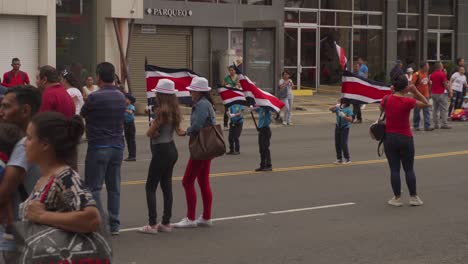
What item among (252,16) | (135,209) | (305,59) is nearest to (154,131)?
(135,209)

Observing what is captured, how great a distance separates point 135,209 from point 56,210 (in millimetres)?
7015

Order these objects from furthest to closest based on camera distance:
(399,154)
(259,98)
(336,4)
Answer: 1. (336,4)
2. (259,98)
3. (399,154)

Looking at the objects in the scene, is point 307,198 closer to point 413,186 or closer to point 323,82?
point 413,186

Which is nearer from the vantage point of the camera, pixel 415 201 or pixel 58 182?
pixel 58 182

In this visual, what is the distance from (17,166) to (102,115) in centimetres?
383

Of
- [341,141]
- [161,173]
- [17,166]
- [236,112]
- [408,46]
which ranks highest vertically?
[408,46]

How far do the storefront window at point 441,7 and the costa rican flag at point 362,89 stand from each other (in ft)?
96.2

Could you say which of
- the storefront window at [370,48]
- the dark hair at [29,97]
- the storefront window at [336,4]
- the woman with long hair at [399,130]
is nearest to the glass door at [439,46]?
the storefront window at [370,48]

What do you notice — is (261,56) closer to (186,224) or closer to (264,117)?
(264,117)

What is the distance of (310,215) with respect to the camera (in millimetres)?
11000

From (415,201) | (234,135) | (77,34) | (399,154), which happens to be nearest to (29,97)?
(399,154)

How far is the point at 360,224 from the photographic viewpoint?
10445 mm

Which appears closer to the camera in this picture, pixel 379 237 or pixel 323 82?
pixel 379 237

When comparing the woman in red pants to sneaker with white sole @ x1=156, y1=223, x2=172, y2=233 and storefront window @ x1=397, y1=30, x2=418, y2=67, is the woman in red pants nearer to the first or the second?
sneaker with white sole @ x1=156, y1=223, x2=172, y2=233
